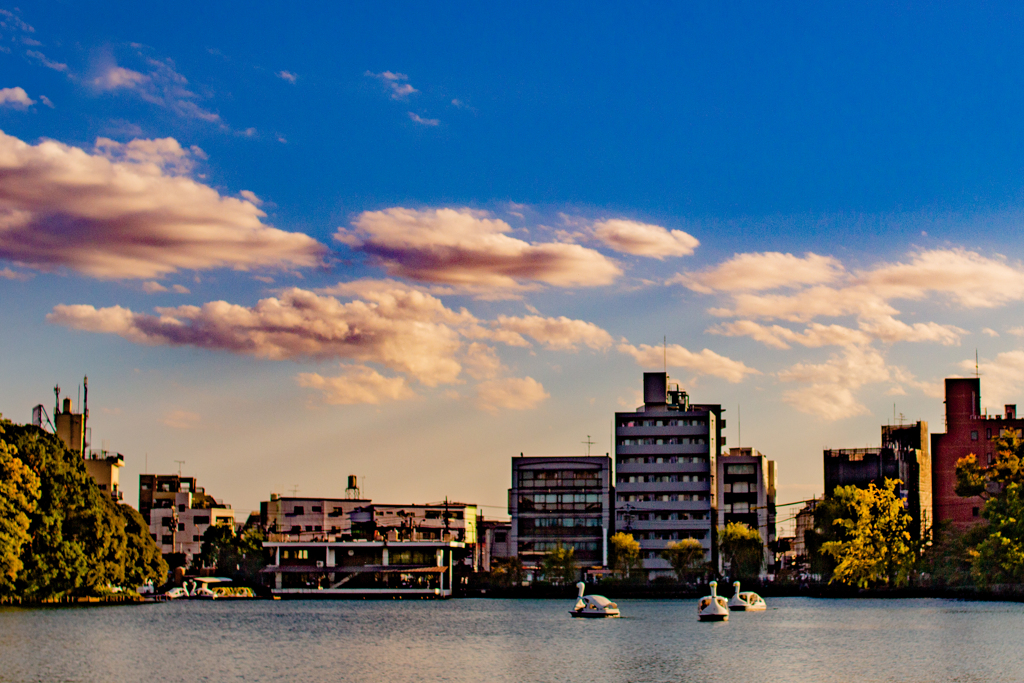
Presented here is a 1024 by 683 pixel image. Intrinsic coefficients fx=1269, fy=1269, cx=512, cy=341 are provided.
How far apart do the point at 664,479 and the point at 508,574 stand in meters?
26.4

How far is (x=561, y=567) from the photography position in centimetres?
15412

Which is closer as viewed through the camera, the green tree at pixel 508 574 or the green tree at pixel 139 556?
the green tree at pixel 139 556

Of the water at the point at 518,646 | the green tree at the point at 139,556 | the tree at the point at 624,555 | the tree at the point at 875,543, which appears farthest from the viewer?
the tree at the point at 624,555

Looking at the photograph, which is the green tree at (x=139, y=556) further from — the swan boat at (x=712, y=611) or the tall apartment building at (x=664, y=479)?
the tall apartment building at (x=664, y=479)

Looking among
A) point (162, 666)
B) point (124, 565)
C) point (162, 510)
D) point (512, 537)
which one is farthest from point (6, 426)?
point (162, 510)

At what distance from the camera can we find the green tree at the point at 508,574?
155m

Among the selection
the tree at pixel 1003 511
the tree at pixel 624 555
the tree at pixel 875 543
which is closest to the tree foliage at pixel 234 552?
the tree at pixel 624 555

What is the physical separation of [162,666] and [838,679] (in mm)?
29184

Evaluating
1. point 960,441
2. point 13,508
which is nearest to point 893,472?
point 960,441

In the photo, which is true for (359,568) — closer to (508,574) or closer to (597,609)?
(508,574)

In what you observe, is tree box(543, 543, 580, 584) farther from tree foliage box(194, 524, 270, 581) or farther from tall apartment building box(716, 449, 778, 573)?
tree foliage box(194, 524, 270, 581)

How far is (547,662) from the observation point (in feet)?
197

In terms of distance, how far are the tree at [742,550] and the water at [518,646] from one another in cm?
3972

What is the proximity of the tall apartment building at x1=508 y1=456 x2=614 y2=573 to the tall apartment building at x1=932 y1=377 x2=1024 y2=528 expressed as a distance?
41869mm
